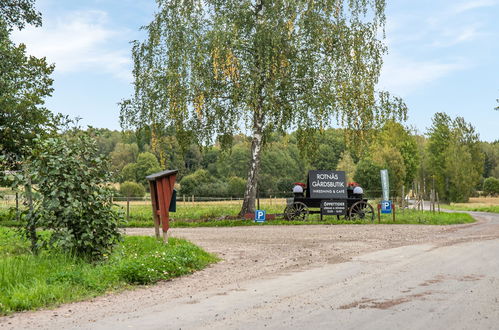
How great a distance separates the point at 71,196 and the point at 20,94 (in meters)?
19.0

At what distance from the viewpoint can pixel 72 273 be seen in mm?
8781

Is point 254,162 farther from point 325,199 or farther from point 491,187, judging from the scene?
point 491,187

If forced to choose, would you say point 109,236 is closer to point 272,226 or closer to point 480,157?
point 272,226

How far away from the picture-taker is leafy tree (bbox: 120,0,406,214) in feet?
78.9

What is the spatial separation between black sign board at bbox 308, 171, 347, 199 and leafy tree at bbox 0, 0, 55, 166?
479 inches

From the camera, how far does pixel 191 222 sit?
25.4 m

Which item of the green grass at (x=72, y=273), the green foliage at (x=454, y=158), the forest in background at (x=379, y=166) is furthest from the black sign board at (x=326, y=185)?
the green foliage at (x=454, y=158)

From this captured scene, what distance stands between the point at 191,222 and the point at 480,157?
2406 inches

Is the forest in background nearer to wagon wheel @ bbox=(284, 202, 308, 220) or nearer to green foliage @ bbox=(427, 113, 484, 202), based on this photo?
green foliage @ bbox=(427, 113, 484, 202)

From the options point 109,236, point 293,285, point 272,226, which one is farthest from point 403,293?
point 272,226

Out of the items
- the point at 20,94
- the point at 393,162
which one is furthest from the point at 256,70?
the point at 393,162

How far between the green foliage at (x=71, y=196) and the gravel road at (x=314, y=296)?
6.59ft

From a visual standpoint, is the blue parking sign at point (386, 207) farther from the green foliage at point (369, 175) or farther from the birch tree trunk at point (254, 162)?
the green foliage at point (369, 175)

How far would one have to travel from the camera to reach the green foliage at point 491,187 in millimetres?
90688
